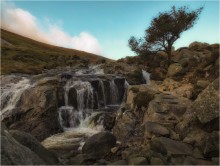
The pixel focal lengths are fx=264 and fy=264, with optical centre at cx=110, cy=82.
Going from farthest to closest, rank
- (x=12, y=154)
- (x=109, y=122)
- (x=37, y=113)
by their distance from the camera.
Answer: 1. (x=37, y=113)
2. (x=109, y=122)
3. (x=12, y=154)

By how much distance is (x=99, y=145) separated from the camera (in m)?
24.9

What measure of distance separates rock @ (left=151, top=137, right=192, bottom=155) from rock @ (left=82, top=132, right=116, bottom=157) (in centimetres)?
518

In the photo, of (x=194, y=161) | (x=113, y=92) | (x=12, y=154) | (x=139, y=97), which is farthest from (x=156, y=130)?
(x=113, y=92)

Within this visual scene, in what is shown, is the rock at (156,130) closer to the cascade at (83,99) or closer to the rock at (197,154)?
the rock at (197,154)

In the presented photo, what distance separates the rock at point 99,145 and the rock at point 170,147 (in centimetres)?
518

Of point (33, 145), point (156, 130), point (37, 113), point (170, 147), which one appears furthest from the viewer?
point (37, 113)

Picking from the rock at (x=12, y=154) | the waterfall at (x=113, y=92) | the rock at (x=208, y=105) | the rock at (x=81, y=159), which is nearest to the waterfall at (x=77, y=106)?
the waterfall at (x=113, y=92)

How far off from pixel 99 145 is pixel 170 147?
7.18 meters

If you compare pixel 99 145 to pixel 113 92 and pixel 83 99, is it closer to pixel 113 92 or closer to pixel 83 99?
pixel 83 99

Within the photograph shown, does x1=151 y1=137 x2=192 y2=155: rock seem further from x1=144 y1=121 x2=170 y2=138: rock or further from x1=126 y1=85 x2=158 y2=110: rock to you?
Result: x1=126 y1=85 x2=158 y2=110: rock

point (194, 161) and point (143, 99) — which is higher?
point (143, 99)

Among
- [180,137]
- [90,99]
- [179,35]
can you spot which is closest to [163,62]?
[179,35]

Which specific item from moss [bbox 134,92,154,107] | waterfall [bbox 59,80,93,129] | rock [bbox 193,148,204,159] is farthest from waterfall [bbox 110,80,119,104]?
rock [bbox 193,148,204,159]

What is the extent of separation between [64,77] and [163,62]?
21.9 metres
